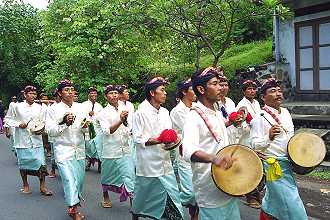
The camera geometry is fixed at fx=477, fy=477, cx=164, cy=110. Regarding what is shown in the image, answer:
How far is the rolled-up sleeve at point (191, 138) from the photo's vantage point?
13.0ft

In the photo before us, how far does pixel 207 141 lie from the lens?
164 inches

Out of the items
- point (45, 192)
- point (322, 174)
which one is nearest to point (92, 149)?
point (45, 192)

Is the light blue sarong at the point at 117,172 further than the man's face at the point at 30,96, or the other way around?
the man's face at the point at 30,96

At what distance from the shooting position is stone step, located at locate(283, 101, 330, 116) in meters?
11.0

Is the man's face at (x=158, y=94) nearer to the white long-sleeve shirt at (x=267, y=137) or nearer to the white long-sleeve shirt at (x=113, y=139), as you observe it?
the white long-sleeve shirt at (x=267, y=137)

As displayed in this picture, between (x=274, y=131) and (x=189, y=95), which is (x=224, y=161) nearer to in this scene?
(x=274, y=131)

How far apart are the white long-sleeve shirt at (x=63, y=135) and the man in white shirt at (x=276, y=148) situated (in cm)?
275

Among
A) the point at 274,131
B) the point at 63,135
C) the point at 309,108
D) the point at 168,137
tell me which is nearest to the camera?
the point at 274,131

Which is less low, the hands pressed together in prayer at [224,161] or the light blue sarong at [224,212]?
the hands pressed together in prayer at [224,161]

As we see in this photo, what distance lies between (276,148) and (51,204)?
425cm

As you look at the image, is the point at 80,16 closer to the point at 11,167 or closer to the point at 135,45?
the point at 135,45

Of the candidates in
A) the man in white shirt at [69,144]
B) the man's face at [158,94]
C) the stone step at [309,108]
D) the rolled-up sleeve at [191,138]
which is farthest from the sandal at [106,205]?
the stone step at [309,108]

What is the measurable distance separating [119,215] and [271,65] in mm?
7399

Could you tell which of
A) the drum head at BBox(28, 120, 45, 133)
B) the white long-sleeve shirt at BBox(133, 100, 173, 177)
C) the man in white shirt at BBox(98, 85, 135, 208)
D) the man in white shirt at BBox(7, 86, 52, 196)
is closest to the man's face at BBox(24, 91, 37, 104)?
the man in white shirt at BBox(7, 86, 52, 196)
